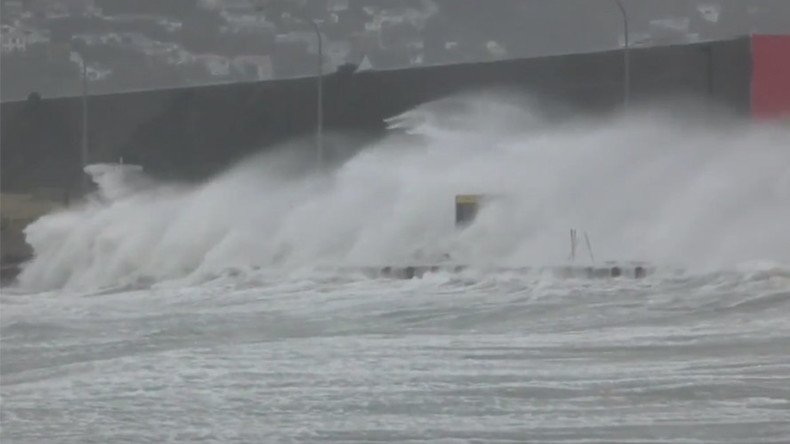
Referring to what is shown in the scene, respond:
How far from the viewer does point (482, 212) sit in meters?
24.4

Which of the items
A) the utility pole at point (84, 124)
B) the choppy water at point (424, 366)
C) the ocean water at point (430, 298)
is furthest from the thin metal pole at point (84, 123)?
the choppy water at point (424, 366)

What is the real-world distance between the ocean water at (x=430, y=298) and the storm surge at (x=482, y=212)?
0.05 meters

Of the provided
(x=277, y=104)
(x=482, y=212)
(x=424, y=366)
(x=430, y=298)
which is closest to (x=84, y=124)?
(x=277, y=104)

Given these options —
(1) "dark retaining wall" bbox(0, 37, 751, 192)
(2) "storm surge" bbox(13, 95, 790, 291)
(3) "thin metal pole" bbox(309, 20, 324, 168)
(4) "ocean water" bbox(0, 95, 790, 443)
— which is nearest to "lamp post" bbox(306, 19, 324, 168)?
(3) "thin metal pole" bbox(309, 20, 324, 168)

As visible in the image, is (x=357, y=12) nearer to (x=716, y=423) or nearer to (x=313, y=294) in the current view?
(x=313, y=294)

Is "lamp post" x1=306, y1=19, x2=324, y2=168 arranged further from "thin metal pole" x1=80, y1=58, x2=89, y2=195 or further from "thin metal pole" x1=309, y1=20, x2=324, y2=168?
"thin metal pole" x1=80, y1=58, x2=89, y2=195

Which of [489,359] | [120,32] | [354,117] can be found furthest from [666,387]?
[120,32]

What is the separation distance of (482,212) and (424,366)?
12071mm

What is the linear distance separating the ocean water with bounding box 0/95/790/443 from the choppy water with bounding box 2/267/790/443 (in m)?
0.03

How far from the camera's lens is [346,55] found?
116 ft

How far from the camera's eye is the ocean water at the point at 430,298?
1035 cm

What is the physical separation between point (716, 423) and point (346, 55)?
2643 centimetres

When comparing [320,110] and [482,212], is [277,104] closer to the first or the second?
[320,110]

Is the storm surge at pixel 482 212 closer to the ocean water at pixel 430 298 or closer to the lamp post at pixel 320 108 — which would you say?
the ocean water at pixel 430 298
